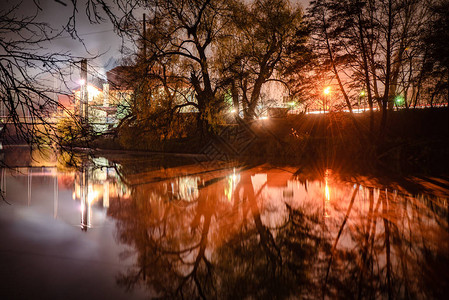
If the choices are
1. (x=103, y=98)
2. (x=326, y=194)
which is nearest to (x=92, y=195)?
(x=326, y=194)

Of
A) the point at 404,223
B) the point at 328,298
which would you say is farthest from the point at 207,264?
the point at 404,223

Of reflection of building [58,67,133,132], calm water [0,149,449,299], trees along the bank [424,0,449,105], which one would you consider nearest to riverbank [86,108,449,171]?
reflection of building [58,67,133,132]

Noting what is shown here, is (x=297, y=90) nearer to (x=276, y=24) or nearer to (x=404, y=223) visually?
(x=276, y=24)

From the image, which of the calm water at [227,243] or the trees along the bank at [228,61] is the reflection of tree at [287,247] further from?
the trees along the bank at [228,61]

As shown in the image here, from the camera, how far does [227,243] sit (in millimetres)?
4789

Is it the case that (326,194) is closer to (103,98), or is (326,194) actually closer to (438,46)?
(438,46)

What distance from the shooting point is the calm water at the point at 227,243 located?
11.3 feet

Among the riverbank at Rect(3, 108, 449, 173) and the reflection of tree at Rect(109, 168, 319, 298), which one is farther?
the riverbank at Rect(3, 108, 449, 173)

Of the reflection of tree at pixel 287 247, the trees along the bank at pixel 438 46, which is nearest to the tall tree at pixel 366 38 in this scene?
the trees along the bank at pixel 438 46

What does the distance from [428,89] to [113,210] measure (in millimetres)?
16918

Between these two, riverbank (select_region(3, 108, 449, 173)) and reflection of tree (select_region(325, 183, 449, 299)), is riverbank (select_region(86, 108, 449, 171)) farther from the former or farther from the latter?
reflection of tree (select_region(325, 183, 449, 299))

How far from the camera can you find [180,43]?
19.2 metres

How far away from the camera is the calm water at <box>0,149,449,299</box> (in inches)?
135

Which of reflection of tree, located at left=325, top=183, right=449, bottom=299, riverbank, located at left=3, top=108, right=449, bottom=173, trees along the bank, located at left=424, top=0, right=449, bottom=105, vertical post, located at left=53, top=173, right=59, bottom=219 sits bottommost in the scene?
reflection of tree, located at left=325, top=183, right=449, bottom=299
